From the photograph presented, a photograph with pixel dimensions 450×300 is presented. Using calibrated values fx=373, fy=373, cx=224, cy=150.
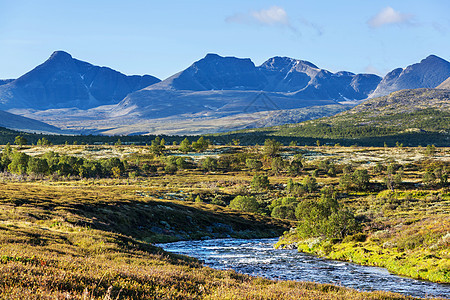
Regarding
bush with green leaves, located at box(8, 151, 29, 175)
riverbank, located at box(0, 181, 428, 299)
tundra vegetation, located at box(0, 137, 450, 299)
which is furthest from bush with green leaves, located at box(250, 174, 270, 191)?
riverbank, located at box(0, 181, 428, 299)

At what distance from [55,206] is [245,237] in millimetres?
30497

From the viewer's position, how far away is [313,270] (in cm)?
3044

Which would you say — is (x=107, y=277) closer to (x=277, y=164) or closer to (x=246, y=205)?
(x=246, y=205)

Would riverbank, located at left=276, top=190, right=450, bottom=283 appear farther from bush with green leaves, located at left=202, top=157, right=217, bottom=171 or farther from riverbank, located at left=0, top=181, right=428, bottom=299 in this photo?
bush with green leaves, located at left=202, top=157, right=217, bottom=171

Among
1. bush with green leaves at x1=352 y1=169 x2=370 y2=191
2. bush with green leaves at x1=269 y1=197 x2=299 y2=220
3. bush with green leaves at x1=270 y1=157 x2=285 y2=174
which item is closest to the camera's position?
bush with green leaves at x1=269 y1=197 x2=299 y2=220

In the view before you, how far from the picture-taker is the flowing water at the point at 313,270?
2398 cm

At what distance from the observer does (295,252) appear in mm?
42625

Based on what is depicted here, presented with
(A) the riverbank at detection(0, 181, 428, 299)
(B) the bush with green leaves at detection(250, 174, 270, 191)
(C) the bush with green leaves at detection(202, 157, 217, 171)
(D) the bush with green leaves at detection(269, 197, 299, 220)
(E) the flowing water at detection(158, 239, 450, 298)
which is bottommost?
(D) the bush with green leaves at detection(269, 197, 299, 220)

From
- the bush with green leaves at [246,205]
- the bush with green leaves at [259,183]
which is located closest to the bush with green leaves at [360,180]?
the bush with green leaves at [259,183]

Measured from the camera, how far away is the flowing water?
23984 millimetres

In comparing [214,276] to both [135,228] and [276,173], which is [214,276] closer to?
[135,228]

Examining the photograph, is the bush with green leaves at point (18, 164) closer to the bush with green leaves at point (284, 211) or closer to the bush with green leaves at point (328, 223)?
the bush with green leaves at point (284, 211)

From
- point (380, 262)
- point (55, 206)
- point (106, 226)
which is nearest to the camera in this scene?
point (380, 262)

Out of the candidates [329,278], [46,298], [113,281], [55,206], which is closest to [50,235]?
[113,281]
